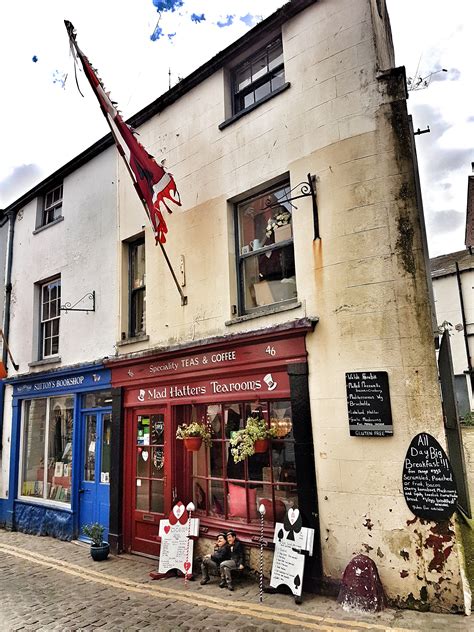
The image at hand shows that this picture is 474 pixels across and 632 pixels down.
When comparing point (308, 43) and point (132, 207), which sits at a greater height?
point (308, 43)

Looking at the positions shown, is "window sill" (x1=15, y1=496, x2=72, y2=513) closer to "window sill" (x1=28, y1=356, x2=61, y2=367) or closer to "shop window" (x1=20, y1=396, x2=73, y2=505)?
"shop window" (x1=20, y1=396, x2=73, y2=505)

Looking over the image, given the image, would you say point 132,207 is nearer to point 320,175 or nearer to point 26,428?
point 320,175

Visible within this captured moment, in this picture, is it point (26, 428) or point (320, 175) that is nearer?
point (320, 175)

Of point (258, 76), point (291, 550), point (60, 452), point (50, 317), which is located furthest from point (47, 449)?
point (258, 76)

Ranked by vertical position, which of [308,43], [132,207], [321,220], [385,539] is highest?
[308,43]

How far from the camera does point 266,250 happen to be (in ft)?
22.9

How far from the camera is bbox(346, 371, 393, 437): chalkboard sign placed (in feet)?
17.2

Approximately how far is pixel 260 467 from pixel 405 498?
6.81 ft

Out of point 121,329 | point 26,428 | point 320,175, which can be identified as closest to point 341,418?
point 320,175

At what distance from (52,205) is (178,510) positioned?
818 cm

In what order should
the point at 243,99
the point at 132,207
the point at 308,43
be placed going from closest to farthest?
the point at 308,43 → the point at 243,99 → the point at 132,207

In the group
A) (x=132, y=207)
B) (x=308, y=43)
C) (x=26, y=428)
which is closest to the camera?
(x=308, y=43)

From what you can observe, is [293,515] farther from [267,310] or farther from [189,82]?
[189,82]

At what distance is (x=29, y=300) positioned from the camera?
37.8 ft
